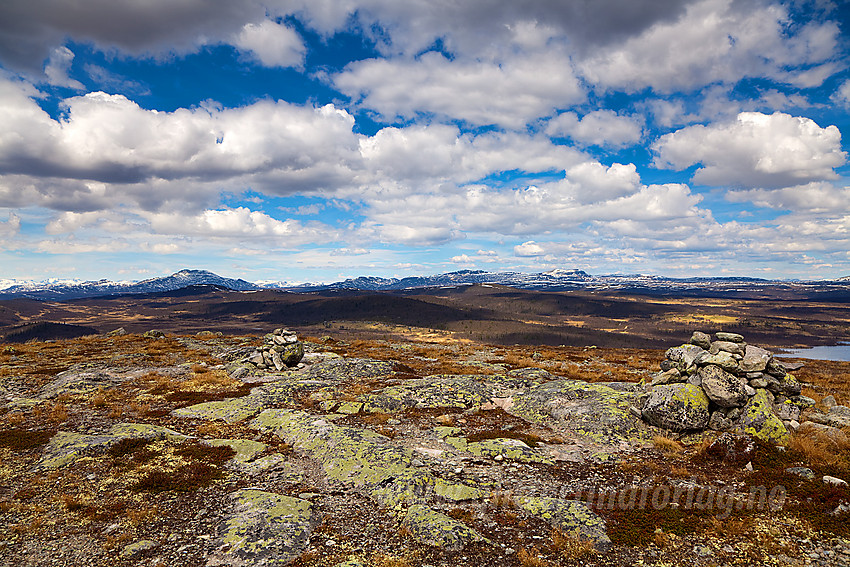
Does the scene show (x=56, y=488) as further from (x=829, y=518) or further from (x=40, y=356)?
(x=40, y=356)

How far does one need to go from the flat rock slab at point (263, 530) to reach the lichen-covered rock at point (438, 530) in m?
3.41

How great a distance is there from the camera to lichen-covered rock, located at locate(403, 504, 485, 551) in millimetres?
11797

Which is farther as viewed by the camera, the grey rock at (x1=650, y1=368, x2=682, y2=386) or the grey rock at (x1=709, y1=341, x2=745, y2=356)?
the grey rock at (x1=650, y1=368, x2=682, y2=386)

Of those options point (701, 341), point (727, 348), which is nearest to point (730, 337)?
point (701, 341)

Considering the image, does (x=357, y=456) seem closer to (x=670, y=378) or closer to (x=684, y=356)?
(x=670, y=378)

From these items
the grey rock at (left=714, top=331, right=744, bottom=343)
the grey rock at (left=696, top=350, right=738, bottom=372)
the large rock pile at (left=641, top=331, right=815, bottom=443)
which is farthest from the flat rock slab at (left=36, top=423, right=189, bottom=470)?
the grey rock at (left=714, top=331, right=744, bottom=343)

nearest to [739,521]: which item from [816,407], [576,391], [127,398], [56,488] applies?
[576,391]

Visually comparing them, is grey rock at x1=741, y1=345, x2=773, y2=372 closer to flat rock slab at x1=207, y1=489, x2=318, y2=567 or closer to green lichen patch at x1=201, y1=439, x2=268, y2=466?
flat rock slab at x1=207, y1=489, x2=318, y2=567

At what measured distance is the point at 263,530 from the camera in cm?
1209

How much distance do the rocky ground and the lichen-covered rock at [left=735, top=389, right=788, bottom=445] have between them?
1.57ft

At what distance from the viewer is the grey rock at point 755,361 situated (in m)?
21.7

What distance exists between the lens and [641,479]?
1581 centimetres

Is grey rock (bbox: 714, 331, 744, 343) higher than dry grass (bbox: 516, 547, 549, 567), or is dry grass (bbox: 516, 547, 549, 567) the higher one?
grey rock (bbox: 714, 331, 744, 343)

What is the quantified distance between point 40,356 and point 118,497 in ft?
143
